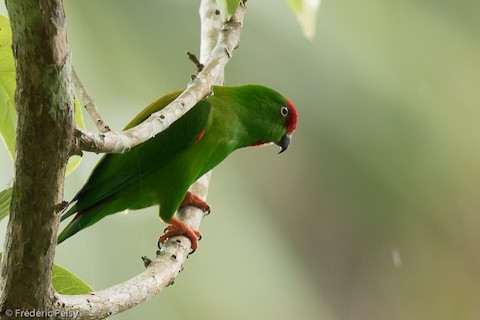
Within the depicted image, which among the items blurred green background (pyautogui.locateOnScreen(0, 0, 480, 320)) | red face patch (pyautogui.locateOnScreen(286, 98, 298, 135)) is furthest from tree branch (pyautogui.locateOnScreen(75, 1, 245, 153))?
blurred green background (pyautogui.locateOnScreen(0, 0, 480, 320))

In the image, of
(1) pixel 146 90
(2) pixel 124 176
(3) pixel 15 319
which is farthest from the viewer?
(1) pixel 146 90

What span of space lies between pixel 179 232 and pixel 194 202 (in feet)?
0.69

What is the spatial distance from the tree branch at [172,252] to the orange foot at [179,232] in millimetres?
35

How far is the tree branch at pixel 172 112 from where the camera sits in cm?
67

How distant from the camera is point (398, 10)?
7.67 feet

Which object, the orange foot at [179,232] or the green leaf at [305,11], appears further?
the orange foot at [179,232]

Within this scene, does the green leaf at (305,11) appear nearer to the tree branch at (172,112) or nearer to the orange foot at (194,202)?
the tree branch at (172,112)

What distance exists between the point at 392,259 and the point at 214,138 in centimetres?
116

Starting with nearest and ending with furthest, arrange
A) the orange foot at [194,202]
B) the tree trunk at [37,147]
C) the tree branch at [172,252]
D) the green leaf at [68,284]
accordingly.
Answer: the tree trunk at [37,147], the tree branch at [172,252], the green leaf at [68,284], the orange foot at [194,202]

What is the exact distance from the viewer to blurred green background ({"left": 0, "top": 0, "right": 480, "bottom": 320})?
7.38ft

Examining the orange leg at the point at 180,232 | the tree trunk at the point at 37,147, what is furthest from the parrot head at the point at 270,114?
the tree trunk at the point at 37,147

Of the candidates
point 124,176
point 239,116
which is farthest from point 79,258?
point 239,116

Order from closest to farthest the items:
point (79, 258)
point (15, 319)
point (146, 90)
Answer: point (15, 319)
point (79, 258)
point (146, 90)

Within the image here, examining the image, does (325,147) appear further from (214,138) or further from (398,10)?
(214,138)
